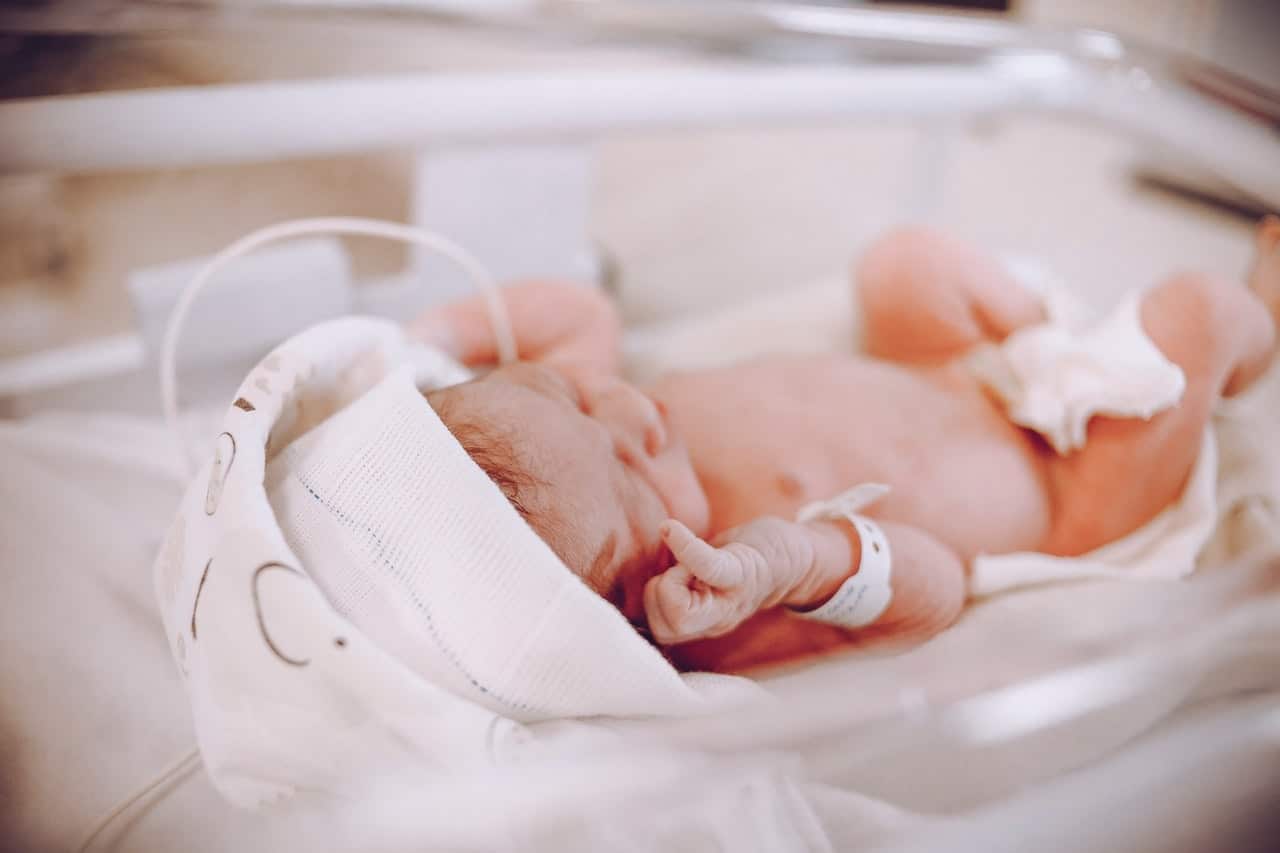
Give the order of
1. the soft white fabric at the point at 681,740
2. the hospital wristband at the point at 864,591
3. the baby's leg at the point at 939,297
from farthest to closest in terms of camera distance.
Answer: the baby's leg at the point at 939,297 < the hospital wristband at the point at 864,591 < the soft white fabric at the point at 681,740

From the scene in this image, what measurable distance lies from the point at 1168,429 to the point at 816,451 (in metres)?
0.29

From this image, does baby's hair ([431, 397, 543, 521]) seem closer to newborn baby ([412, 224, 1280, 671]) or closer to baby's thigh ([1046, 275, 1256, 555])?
newborn baby ([412, 224, 1280, 671])

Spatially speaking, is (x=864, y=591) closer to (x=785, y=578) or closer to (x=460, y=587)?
(x=785, y=578)

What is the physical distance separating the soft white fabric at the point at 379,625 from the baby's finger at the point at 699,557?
0.16ft

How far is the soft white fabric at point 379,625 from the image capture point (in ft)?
1.51

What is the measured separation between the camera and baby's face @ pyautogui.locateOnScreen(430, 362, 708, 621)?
0.54 metres

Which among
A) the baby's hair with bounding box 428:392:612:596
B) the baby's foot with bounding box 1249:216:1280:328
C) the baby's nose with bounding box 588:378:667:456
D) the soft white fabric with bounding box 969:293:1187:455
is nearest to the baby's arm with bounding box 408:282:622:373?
the baby's nose with bounding box 588:378:667:456

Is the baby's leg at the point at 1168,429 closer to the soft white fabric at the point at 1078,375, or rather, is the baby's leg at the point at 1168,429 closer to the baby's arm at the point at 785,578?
the soft white fabric at the point at 1078,375

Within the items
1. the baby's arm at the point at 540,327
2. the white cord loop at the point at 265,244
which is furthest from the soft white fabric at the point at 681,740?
the baby's arm at the point at 540,327

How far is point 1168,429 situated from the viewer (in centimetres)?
75

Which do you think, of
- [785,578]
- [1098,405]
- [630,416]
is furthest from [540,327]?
[1098,405]

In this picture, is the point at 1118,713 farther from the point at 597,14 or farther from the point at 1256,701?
the point at 597,14

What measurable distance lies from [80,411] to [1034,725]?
86 centimetres

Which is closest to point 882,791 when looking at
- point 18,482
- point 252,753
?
point 252,753
